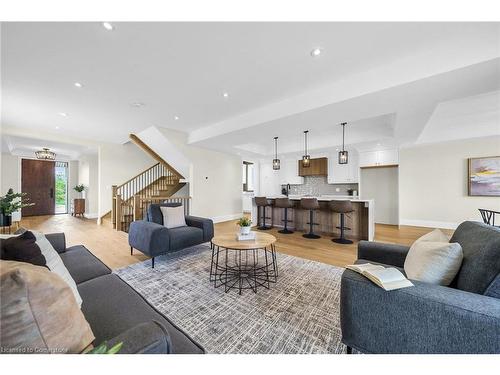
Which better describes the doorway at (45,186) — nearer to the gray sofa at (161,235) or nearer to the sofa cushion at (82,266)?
the gray sofa at (161,235)

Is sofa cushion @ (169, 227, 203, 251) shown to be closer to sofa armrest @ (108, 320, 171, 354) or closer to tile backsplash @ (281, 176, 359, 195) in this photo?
sofa armrest @ (108, 320, 171, 354)

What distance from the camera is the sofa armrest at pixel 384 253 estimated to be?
1.73 meters

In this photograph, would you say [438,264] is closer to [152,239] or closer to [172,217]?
[152,239]

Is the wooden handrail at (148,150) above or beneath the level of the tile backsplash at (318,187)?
above

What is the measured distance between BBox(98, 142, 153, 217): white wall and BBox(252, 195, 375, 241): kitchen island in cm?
461

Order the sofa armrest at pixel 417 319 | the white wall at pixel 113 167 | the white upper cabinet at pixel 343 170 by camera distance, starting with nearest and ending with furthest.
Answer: the sofa armrest at pixel 417 319 → the white upper cabinet at pixel 343 170 → the white wall at pixel 113 167

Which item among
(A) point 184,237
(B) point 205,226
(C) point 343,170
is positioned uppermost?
(C) point 343,170

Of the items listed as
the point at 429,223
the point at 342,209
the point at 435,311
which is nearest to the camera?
the point at 435,311

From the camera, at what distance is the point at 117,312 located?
1.12 metres

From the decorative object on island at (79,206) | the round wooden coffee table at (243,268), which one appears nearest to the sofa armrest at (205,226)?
the round wooden coffee table at (243,268)

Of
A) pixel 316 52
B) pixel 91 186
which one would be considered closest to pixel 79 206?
pixel 91 186

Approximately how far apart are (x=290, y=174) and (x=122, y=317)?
6.73m
